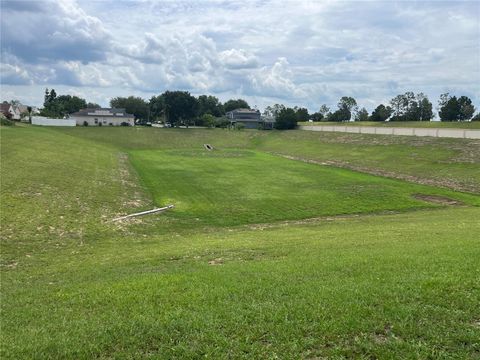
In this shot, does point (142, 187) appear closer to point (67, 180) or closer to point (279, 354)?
point (67, 180)

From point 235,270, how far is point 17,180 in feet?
82.3

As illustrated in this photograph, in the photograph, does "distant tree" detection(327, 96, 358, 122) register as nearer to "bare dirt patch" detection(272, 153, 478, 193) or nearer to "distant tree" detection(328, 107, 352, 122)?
"distant tree" detection(328, 107, 352, 122)

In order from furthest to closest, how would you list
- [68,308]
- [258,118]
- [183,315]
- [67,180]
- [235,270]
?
[258,118] < [67,180] < [235,270] < [68,308] < [183,315]

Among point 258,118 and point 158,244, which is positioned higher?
point 258,118

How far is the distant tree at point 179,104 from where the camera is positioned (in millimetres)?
133250

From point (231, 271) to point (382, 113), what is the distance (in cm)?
12231

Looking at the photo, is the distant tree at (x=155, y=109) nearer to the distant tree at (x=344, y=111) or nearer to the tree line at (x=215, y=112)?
→ the tree line at (x=215, y=112)

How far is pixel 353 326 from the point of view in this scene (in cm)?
729

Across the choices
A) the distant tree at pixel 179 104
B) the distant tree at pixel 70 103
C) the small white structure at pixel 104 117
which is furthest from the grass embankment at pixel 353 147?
the distant tree at pixel 70 103

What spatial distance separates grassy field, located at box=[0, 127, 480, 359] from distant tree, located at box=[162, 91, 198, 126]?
96.1 m

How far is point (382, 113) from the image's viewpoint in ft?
410

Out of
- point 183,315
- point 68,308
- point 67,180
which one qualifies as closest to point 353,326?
point 183,315

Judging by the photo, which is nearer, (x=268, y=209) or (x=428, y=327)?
(x=428, y=327)

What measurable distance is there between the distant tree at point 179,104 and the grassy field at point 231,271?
315 ft
